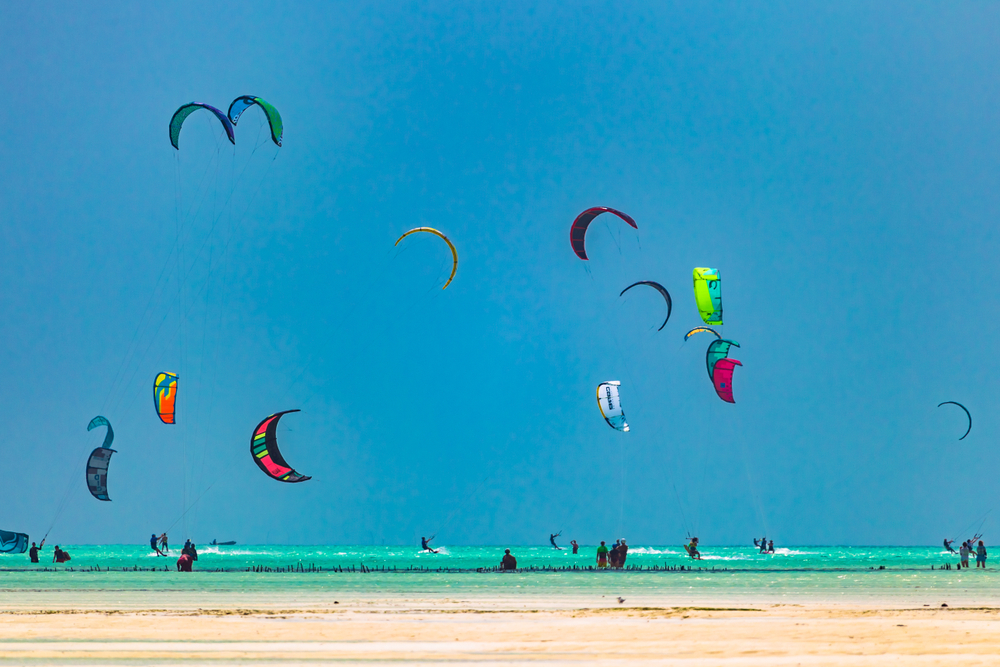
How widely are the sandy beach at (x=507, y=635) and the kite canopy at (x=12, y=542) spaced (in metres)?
17.8

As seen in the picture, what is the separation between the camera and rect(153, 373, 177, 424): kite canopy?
2634cm

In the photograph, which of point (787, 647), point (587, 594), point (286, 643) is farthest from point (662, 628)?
point (587, 594)

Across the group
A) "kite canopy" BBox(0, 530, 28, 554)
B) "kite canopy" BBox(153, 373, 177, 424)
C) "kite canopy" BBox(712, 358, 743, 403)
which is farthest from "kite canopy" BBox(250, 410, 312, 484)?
"kite canopy" BBox(0, 530, 28, 554)

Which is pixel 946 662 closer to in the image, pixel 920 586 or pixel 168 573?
pixel 920 586

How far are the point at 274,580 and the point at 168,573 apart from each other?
4656 millimetres

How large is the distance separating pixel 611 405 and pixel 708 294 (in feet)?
15.0

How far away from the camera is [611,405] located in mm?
28344

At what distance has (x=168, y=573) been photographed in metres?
26.7

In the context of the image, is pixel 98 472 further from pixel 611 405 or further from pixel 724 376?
pixel 724 376

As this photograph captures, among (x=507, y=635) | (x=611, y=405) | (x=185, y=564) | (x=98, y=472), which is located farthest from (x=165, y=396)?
(x=507, y=635)

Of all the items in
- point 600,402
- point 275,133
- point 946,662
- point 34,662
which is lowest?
point 34,662

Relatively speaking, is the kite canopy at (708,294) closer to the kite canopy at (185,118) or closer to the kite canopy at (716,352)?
the kite canopy at (716,352)

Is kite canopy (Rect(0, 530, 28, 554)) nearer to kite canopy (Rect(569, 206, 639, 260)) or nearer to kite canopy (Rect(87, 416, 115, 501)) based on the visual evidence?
kite canopy (Rect(87, 416, 115, 501))

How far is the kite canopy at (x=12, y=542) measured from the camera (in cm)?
3178
